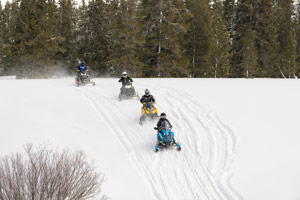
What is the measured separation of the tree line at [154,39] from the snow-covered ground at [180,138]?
39.3 feet

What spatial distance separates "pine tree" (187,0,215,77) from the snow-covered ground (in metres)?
13.9

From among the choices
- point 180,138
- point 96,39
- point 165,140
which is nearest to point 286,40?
point 96,39

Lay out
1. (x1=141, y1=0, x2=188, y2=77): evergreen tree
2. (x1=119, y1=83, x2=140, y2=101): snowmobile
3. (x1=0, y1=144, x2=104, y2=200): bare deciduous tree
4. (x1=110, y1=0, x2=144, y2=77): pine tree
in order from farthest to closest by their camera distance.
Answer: (x1=141, y1=0, x2=188, y2=77): evergreen tree
(x1=110, y1=0, x2=144, y2=77): pine tree
(x1=119, y1=83, x2=140, y2=101): snowmobile
(x1=0, y1=144, x2=104, y2=200): bare deciduous tree

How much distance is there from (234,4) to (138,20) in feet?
55.1

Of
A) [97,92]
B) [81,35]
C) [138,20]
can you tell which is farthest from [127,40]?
[97,92]

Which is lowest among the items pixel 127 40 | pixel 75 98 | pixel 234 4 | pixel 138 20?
pixel 75 98

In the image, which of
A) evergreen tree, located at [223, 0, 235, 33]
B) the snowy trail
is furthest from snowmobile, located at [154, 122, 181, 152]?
evergreen tree, located at [223, 0, 235, 33]

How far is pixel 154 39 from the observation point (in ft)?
88.2

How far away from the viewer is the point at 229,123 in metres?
11.4

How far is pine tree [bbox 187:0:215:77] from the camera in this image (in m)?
29.1

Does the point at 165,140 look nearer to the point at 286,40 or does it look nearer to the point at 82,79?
the point at 82,79

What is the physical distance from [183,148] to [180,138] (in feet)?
2.48

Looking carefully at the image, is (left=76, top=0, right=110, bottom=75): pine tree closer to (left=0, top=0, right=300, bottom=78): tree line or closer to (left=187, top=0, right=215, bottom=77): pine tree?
(left=0, top=0, right=300, bottom=78): tree line

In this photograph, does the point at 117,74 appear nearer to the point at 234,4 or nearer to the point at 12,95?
the point at 12,95
